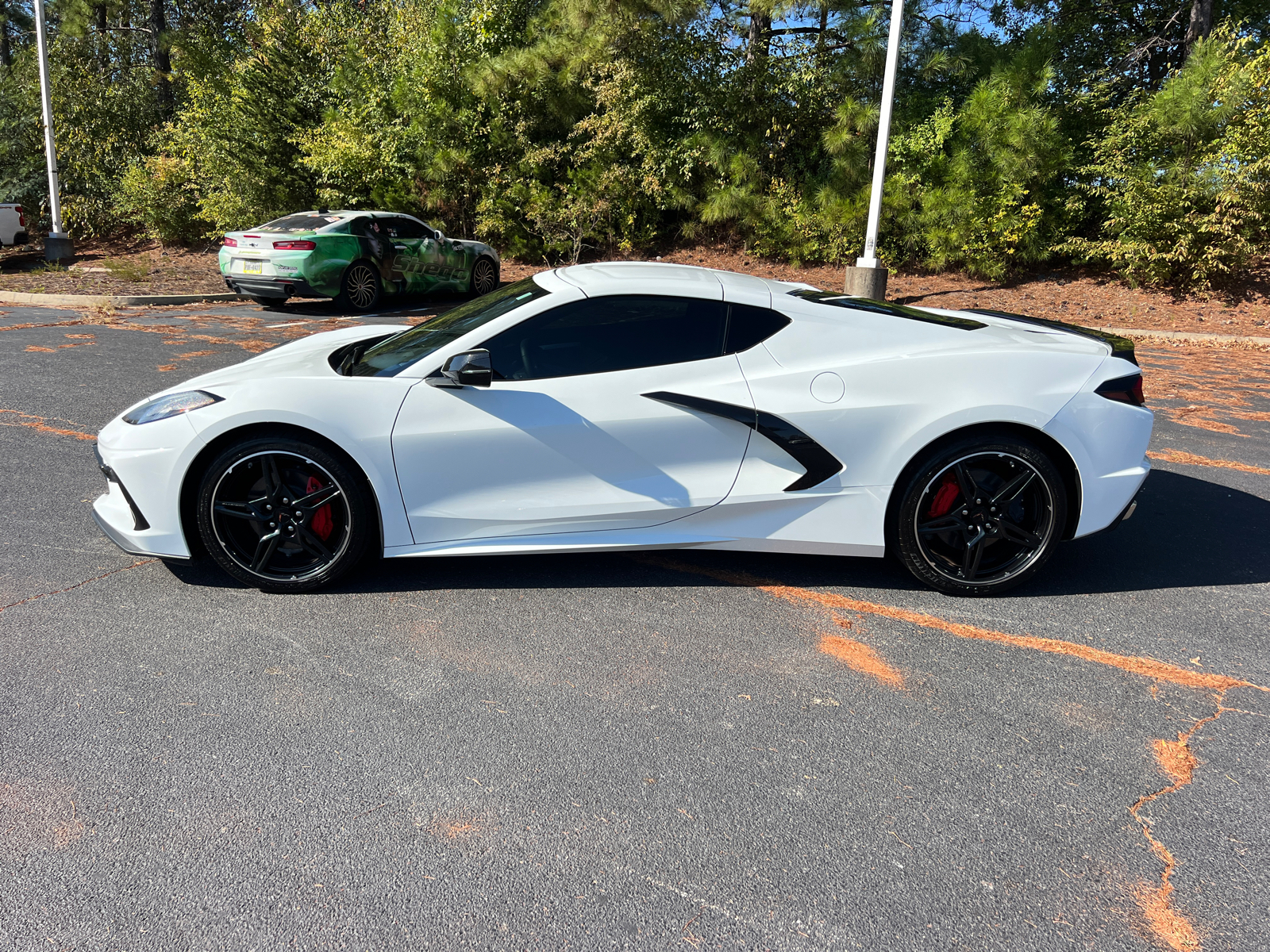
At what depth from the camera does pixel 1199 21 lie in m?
15.7

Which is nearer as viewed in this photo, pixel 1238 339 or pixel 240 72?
pixel 1238 339

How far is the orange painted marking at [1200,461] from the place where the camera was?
5.84 meters

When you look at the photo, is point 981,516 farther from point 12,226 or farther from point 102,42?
point 102,42

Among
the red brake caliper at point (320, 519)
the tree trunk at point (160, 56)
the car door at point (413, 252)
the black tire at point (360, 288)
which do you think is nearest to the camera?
the red brake caliper at point (320, 519)

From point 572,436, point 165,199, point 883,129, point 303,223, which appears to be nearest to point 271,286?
point 303,223

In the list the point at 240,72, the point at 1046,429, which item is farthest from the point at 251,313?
the point at 1046,429

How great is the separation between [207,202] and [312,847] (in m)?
22.4

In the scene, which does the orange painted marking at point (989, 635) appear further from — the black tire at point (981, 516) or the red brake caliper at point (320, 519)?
the red brake caliper at point (320, 519)

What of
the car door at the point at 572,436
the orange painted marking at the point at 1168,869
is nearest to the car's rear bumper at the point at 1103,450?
the orange painted marking at the point at 1168,869

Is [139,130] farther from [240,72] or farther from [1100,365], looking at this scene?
[1100,365]

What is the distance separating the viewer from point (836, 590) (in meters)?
3.96

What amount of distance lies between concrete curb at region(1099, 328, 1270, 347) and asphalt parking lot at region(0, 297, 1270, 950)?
31.4 ft

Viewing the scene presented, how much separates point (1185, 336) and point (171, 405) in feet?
43.7

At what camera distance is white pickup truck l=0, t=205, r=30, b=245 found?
18297mm
